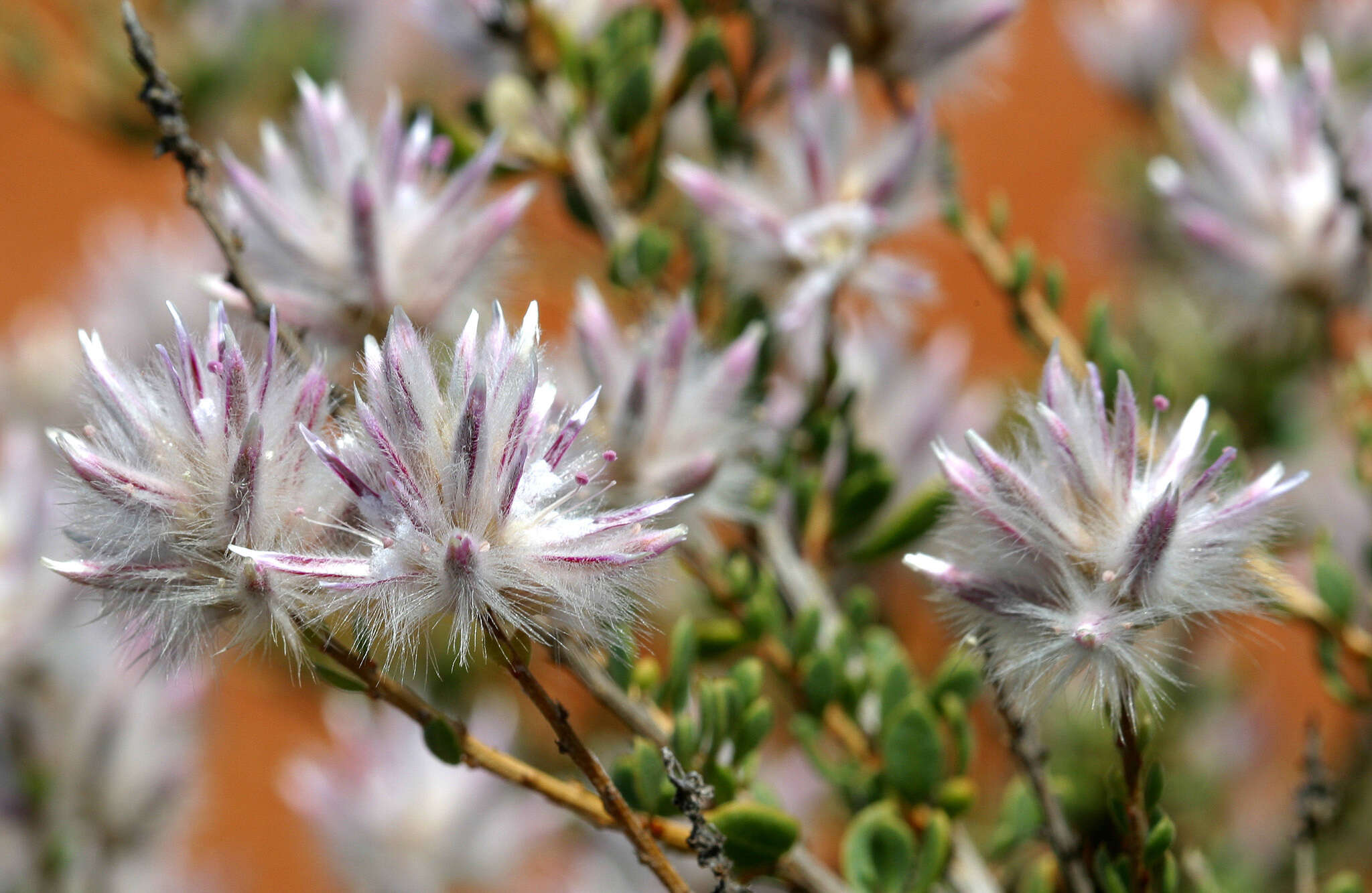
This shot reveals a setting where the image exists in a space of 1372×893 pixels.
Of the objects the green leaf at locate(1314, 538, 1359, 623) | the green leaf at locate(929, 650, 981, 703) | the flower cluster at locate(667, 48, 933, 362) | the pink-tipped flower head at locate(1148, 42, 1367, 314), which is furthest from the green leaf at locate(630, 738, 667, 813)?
the pink-tipped flower head at locate(1148, 42, 1367, 314)

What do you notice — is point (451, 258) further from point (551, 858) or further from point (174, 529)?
point (551, 858)

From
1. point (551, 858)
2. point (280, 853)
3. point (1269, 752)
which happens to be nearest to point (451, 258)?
point (551, 858)

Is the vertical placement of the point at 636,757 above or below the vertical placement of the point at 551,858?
above

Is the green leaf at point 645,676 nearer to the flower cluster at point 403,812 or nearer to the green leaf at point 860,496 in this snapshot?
the green leaf at point 860,496

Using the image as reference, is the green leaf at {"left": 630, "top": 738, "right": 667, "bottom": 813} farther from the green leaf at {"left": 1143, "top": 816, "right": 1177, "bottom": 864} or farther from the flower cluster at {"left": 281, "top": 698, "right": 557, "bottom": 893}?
the flower cluster at {"left": 281, "top": 698, "right": 557, "bottom": 893}

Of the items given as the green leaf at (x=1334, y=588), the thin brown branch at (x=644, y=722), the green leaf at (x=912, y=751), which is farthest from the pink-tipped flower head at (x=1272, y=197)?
the thin brown branch at (x=644, y=722)

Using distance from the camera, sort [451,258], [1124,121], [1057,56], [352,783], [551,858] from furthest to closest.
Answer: [1057,56] < [1124,121] < [551,858] < [352,783] < [451,258]

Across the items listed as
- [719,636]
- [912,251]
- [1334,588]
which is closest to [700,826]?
[719,636]
